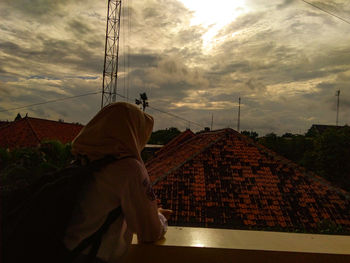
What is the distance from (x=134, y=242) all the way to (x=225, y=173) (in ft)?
25.2

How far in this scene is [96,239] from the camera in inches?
33.3

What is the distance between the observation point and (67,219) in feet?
2.54

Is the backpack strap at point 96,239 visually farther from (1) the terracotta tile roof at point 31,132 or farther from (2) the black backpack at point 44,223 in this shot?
(1) the terracotta tile roof at point 31,132

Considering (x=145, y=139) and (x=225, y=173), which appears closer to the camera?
(x=145, y=139)

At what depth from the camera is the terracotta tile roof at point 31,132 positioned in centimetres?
1661

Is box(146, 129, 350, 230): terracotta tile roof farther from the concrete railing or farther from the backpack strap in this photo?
the backpack strap

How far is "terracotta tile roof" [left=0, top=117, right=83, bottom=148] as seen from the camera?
54.5ft

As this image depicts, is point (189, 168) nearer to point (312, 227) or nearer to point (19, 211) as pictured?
point (312, 227)

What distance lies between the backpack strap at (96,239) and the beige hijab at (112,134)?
183 millimetres

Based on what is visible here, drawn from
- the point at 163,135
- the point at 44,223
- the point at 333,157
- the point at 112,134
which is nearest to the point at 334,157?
the point at 333,157

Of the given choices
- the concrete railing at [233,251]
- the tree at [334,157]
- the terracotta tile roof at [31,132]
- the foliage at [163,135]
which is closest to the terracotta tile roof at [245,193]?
the concrete railing at [233,251]

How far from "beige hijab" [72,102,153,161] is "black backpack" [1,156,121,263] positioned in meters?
0.10

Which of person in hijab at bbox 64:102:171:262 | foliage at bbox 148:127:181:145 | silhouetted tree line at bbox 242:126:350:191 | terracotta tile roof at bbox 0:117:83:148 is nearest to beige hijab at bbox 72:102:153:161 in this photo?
person in hijab at bbox 64:102:171:262

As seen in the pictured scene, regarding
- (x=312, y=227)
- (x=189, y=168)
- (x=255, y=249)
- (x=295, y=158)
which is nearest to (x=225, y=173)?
(x=189, y=168)
